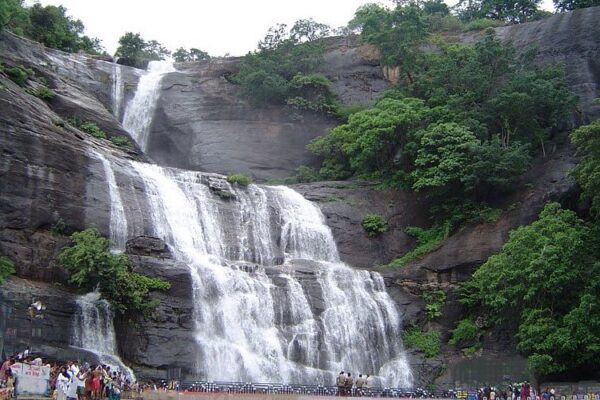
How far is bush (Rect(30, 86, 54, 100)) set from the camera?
42.8 m

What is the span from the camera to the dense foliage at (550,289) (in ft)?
109

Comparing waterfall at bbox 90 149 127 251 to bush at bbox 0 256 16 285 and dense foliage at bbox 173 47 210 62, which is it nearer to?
bush at bbox 0 256 16 285

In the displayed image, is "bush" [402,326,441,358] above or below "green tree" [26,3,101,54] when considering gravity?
below

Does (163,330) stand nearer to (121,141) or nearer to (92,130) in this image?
(121,141)

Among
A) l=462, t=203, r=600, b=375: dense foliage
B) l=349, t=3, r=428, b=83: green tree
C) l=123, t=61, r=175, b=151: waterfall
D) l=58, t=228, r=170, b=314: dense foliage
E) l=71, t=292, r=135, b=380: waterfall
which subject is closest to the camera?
l=71, t=292, r=135, b=380: waterfall

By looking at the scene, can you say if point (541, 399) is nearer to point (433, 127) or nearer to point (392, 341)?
point (392, 341)

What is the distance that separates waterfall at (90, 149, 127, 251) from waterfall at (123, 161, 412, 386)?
1.86 metres

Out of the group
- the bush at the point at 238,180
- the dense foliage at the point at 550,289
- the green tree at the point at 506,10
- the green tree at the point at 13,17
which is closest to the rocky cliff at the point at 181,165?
the green tree at the point at 13,17

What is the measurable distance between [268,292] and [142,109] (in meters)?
25.1

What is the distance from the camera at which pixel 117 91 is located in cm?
5622

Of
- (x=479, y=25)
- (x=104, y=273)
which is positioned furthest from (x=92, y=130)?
(x=479, y=25)

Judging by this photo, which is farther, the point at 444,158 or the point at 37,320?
the point at 444,158

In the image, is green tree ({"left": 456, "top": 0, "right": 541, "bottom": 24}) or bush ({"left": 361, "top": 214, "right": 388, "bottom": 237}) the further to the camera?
green tree ({"left": 456, "top": 0, "right": 541, "bottom": 24})

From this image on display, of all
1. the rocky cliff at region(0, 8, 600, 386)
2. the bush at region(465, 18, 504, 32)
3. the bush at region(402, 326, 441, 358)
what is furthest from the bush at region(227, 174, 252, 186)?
the bush at region(465, 18, 504, 32)
